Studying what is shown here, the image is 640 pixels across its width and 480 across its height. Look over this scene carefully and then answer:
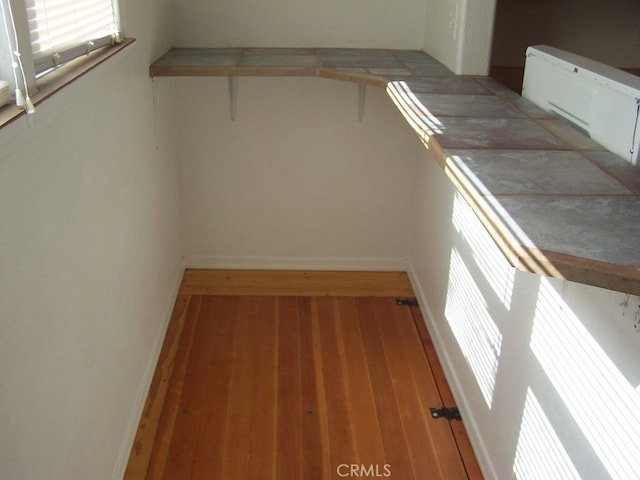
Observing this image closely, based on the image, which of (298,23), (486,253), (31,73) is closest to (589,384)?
(486,253)

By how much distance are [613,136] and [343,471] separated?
1.33 meters

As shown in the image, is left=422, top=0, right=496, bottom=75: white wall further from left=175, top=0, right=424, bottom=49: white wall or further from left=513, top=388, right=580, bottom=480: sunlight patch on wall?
left=513, top=388, right=580, bottom=480: sunlight patch on wall

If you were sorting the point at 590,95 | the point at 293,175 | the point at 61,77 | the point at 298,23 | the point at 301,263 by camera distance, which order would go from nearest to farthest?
the point at 61,77
the point at 590,95
the point at 298,23
the point at 293,175
the point at 301,263

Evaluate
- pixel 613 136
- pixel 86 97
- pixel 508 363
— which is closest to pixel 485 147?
pixel 613 136

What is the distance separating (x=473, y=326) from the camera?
214 cm

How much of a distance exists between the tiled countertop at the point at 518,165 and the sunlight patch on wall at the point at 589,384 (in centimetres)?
30

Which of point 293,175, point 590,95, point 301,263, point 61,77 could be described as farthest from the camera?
point 301,263

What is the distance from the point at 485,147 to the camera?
1.55 m

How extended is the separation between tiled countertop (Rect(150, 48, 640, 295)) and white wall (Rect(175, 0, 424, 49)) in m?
0.33

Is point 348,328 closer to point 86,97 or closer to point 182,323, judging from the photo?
point 182,323

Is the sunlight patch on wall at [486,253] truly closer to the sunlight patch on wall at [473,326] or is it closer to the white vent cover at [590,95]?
the sunlight patch on wall at [473,326]

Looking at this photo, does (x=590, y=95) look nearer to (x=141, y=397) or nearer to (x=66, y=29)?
(x=66, y=29)

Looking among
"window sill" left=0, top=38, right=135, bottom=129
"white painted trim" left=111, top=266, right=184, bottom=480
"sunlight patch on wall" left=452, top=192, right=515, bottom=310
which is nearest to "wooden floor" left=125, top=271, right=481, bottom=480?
"white painted trim" left=111, top=266, right=184, bottom=480

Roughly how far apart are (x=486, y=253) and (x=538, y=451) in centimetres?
66
